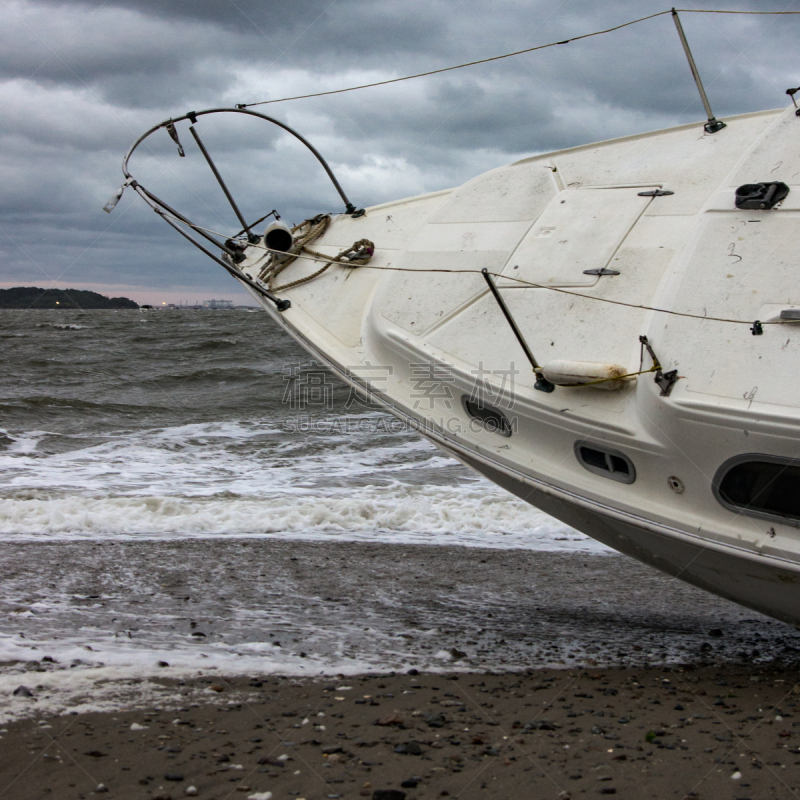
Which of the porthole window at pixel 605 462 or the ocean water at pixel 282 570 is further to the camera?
the ocean water at pixel 282 570

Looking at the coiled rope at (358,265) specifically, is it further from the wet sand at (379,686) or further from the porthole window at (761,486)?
the wet sand at (379,686)

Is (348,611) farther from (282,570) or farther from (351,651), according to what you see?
(282,570)

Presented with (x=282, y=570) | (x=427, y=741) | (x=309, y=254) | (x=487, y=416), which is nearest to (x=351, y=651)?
(x=427, y=741)

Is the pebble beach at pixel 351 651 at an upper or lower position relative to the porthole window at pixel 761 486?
lower

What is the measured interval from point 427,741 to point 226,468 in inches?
314

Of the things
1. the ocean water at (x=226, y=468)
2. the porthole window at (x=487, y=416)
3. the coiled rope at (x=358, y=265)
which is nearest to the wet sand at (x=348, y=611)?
the ocean water at (x=226, y=468)

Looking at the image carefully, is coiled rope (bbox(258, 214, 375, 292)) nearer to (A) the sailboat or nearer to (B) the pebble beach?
(A) the sailboat

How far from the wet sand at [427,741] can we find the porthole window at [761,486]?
1.01 m

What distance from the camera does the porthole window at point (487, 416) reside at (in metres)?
4.69

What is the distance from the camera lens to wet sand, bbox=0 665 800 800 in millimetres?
3086

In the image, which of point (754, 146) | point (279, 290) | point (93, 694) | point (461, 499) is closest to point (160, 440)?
point (461, 499)

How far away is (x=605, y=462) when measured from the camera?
4.19 m

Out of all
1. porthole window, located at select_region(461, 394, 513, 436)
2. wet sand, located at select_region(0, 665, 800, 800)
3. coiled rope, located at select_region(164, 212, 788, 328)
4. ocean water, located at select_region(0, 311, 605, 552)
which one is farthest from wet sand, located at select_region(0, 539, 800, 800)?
coiled rope, located at select_region(164, 212, 788, 328)

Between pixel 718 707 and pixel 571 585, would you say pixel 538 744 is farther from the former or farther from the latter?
Answer: pixel 571 585
